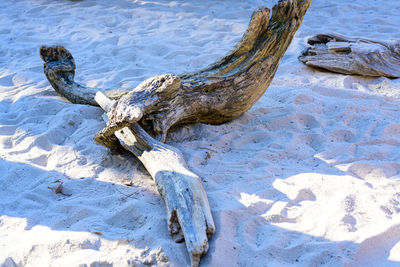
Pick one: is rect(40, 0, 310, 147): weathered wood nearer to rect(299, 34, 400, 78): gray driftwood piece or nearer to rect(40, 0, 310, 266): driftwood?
rect(40, 0, 310, 266): driftwood

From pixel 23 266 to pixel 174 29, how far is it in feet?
16.1

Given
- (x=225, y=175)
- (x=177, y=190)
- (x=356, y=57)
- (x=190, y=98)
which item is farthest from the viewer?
(x=356, y=57)

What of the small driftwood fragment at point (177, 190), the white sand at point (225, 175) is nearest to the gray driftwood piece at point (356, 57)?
the white sand at point (225, 175)

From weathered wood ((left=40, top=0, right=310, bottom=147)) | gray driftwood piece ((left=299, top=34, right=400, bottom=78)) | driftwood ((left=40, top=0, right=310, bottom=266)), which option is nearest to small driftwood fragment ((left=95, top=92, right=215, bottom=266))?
driftwood ((left=40, top=0, right=310, bottom=266))

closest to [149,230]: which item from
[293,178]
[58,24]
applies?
[293,178]

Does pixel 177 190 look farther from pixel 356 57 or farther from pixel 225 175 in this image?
pixel 356 57

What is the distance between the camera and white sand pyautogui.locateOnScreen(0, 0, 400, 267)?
6.76 feet

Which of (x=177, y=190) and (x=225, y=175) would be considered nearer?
(x=177, y=190)

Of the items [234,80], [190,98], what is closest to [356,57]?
[234,80]

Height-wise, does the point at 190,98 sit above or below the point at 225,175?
above

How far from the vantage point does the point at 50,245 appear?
2.06 metres

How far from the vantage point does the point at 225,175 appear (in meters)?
2.72

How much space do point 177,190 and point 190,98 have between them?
1.08 meters

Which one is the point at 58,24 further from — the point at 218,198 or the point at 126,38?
the point at 218,198
